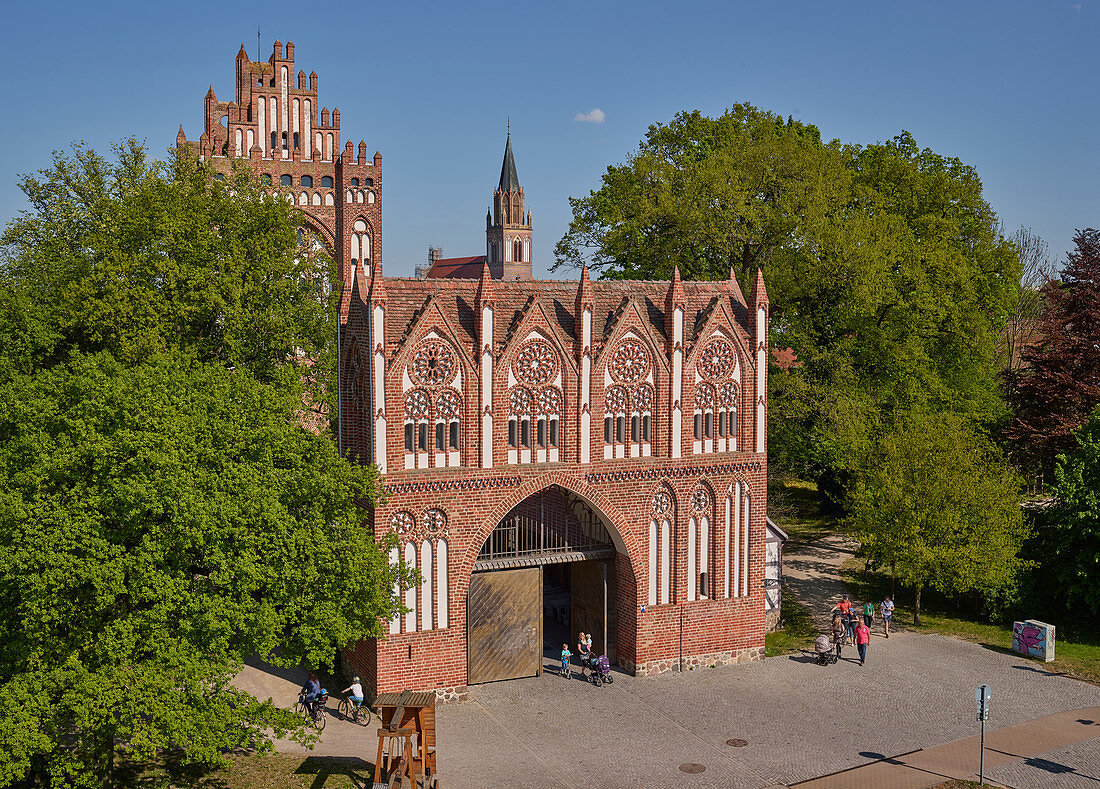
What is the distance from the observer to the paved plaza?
19.4 metres

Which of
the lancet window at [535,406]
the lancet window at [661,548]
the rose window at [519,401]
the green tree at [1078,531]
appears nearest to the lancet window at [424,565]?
the lancet window at [535,406]

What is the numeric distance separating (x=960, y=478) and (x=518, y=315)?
48.8 ft

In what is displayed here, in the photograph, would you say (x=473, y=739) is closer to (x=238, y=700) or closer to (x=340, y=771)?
(x=340, y=771)

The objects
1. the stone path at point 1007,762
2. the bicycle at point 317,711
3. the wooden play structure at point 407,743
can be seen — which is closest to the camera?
the wooden play structure at point 407,743

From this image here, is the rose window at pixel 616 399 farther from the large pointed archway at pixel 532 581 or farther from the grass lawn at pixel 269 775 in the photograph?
the grass lawn at pixel 269 775

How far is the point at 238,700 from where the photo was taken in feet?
54.9

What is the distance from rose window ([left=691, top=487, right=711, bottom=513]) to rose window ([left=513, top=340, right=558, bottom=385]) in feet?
17.3

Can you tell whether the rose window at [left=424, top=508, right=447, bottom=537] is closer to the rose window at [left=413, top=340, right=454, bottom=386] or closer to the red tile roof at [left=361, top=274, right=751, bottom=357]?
the rose window at [left=413, top=340, right=454, bottom=386]

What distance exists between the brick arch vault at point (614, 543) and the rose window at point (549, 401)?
5.03 ft

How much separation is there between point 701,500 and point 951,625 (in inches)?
429

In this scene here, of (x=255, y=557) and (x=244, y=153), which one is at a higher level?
(x=244, y=153)

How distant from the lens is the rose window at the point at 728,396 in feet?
83.0

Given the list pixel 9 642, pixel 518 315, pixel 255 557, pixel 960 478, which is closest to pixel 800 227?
pixel 960 478

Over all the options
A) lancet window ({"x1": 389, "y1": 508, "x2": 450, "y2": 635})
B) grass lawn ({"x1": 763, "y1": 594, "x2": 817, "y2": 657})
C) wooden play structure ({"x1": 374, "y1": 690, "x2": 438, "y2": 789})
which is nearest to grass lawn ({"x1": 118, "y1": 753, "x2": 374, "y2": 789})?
wooden play structure ({"x1": 374, "y1": 690, "x2": 438, "y2": 789})
